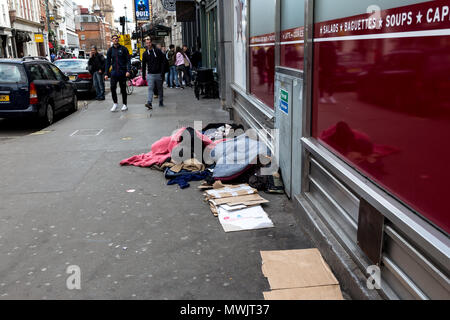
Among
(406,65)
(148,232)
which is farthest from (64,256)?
(406,65)

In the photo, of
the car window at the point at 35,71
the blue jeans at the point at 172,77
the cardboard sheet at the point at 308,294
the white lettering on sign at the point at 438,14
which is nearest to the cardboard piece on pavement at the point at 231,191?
the cardboard sheet at the point at 308,294

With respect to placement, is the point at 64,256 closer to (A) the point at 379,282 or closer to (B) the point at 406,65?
(A) the point at 379,282

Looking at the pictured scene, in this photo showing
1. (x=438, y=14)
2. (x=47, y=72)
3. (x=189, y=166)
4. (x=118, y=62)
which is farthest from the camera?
(x=118, y=62)

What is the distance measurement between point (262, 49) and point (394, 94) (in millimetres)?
4473

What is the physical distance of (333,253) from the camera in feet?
10.6

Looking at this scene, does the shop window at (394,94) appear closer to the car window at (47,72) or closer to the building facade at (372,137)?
the building facade at (372,137)

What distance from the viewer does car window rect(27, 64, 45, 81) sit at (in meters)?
10.0

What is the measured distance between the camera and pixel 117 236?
411 cm

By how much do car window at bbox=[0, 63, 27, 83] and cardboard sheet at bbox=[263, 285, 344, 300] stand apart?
28.7ft

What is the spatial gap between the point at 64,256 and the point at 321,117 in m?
2.57

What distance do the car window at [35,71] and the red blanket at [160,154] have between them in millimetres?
4694

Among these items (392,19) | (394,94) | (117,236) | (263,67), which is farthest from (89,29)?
(394,94)

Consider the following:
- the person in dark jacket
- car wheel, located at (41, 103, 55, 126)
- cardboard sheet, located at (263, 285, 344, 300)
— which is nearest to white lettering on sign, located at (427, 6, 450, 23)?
cardboard sheet, located at (263, 285, 344, 300)

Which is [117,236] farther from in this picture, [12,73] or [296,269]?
[12,73]
